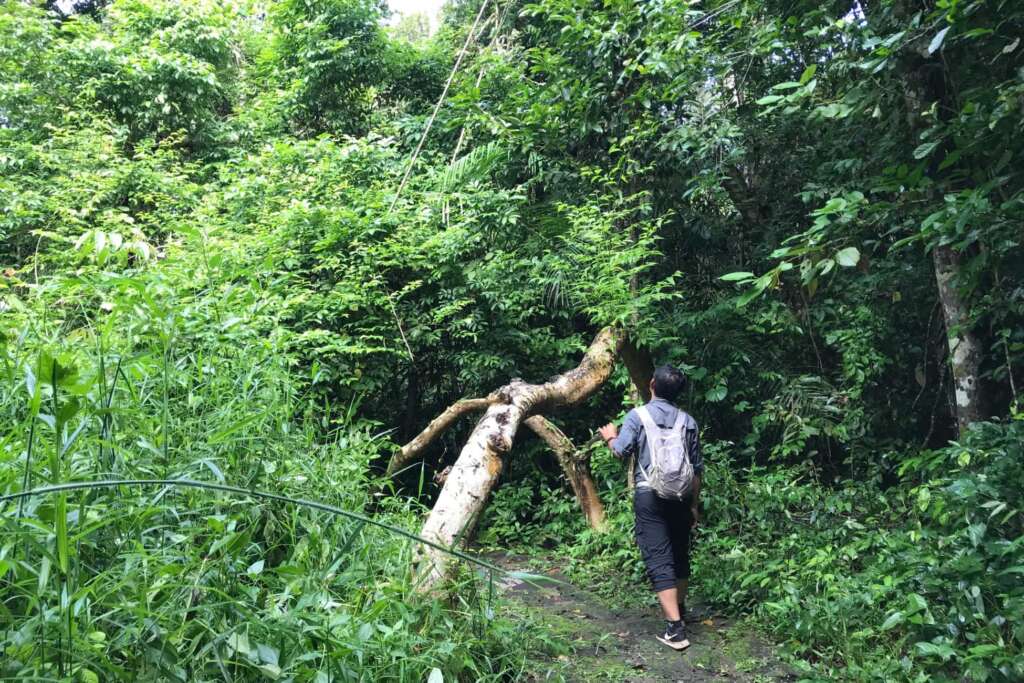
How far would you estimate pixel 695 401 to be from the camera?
22.4 ft

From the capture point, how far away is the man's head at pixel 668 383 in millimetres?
4402

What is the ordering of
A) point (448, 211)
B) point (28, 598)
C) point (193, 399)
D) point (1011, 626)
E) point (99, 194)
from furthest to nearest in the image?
point (99, 194) → point (448, 211) → point (1011, 626) → point (193, 399) → point (28, 598)

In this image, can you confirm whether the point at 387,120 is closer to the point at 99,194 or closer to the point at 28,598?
the point at 99,194

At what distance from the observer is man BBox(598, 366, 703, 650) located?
13.4 feet

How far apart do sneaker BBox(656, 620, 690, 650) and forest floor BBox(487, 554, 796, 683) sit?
0.13 feet

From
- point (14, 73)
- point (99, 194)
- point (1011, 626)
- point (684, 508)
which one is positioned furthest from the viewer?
point (14, 73)

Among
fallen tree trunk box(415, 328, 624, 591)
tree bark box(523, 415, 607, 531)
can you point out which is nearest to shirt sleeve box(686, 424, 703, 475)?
fallen tree trunk box(415, 328, 624, 591)

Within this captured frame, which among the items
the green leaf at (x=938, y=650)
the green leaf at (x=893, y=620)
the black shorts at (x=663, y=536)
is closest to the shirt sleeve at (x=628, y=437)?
the black shorts at (x=663, y=536)

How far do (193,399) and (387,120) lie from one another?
26.9 ft

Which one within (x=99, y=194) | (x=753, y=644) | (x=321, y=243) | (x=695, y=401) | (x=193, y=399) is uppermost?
(x=99, y=194)

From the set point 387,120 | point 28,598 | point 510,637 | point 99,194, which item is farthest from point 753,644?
point 387,120

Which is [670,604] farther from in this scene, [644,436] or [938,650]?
[938,650]

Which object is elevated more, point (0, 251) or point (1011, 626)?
point (0, 251)

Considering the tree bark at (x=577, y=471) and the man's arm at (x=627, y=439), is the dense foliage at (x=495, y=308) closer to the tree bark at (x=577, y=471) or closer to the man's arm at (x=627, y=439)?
the tree bark at (x=577, y=471)
